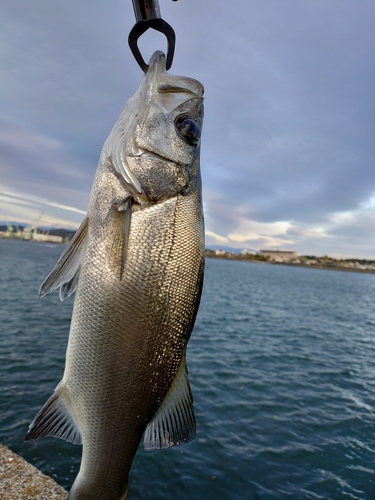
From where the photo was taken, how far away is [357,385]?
1244 cm

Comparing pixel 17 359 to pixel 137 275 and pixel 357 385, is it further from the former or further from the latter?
pixel 357 385

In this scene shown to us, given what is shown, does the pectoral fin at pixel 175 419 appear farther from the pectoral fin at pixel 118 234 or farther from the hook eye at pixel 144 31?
the hook eye at pixel 144 31

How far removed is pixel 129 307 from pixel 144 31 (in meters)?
1.86

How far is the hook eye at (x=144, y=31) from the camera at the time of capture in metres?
2.27

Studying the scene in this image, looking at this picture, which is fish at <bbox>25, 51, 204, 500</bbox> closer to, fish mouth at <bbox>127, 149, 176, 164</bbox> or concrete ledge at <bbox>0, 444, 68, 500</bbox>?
fish mouth at <bbox>127, 149, 176, 164</bbox>

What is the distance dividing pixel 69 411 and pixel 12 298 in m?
22.7

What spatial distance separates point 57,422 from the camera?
2279 mm

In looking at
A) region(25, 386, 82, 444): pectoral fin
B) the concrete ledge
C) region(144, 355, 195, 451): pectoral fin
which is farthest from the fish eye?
the concrete ledge

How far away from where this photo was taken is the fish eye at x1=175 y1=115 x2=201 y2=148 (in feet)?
8.22

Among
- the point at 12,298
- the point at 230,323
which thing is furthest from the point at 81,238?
the point at 12,298

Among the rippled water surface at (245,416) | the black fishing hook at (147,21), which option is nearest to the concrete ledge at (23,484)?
the rippled water surface at (245,416)

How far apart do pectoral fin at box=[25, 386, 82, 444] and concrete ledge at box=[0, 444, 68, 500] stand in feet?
5.96

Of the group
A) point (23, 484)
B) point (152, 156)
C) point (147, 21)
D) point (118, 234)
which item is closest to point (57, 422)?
point (118, 234)

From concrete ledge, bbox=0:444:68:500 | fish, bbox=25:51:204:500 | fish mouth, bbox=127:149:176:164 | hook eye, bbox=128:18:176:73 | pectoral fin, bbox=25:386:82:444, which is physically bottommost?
concrete ledge, bbox=0:444:68:500
